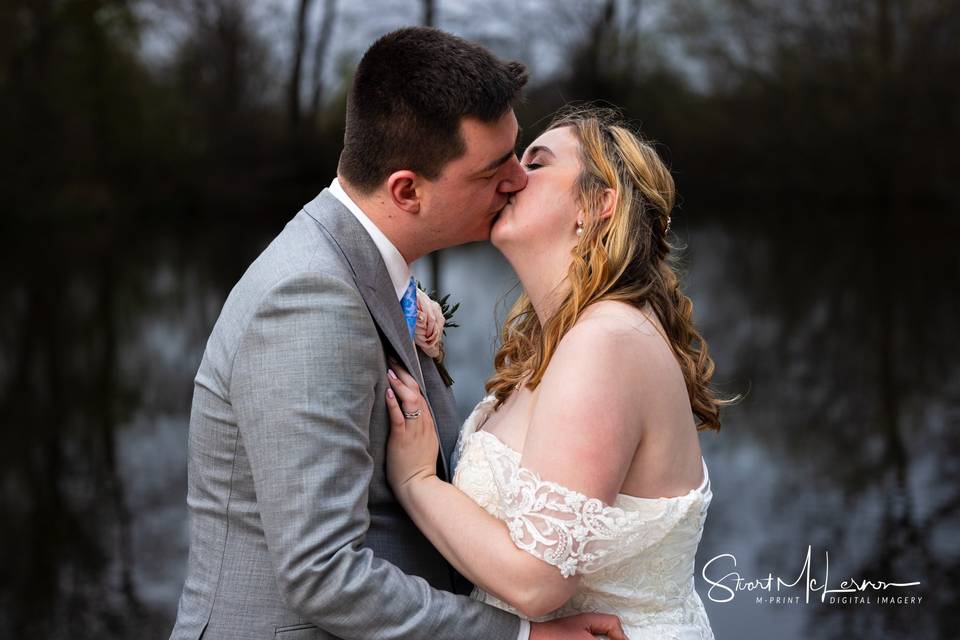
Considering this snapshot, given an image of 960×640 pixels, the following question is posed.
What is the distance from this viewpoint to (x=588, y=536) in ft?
6.63

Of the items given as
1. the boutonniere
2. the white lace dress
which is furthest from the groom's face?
the white lace dress

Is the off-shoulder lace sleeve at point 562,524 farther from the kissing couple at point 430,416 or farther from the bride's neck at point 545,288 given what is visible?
the bride's neck at point 545,288

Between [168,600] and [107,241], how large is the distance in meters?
18.5

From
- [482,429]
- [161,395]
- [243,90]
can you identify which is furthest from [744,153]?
[482,429]

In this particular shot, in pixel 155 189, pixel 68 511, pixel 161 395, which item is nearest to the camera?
pixel 68 511

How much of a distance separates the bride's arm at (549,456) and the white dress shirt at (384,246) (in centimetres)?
15

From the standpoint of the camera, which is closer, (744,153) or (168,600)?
(168,600)

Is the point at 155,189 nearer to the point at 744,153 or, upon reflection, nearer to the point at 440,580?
the point at 744,153

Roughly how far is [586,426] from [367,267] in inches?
20.3

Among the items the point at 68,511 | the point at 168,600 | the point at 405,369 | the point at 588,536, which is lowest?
the point at 68,511

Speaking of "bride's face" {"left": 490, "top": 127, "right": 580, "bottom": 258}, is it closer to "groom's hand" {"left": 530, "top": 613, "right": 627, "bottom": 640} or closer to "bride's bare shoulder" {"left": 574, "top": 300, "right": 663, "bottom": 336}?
"bride's bare shoulder" {"left": 574, "top": 300, "right": 663, "bottom": 336}

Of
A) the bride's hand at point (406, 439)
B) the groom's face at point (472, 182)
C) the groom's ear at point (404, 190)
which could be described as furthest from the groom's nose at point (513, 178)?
the bride's hand at point (406, 439)

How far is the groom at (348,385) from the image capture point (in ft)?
6.16

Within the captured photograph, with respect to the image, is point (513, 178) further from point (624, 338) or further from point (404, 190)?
point (624, 338)
